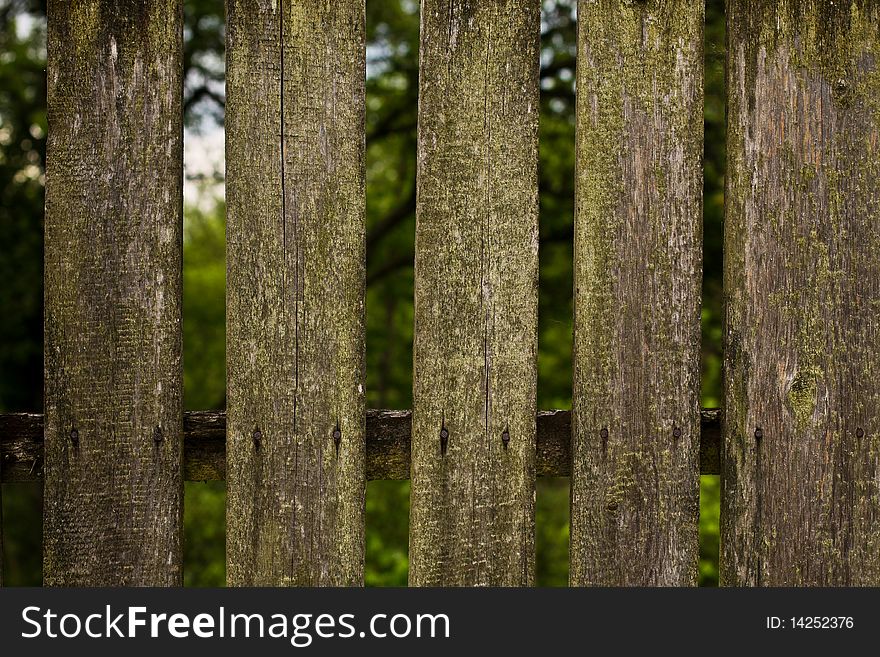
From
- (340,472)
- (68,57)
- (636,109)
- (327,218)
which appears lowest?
(340,472)

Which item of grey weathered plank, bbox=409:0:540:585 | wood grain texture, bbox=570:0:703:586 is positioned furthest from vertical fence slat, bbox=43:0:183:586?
wood grain texture, bbox=570:0:703:586

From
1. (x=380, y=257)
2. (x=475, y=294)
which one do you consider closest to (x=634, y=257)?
(x=475, y=294)

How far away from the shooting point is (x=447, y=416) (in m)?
1.65

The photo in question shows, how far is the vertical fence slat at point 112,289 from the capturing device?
5.28 feet

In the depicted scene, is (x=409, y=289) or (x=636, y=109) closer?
(x=636, y=109)

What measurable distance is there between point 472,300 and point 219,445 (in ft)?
2.06

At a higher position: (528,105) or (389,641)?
(528,105)

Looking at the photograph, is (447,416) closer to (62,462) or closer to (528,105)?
(528,105)

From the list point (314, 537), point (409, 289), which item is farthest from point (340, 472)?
point (409, 289)

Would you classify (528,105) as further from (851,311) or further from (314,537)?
(314,537)

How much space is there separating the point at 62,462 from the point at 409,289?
376 centimetres

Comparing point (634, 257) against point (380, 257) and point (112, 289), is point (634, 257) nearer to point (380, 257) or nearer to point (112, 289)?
point (112, 289)

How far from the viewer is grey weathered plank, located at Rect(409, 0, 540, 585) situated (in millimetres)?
1620

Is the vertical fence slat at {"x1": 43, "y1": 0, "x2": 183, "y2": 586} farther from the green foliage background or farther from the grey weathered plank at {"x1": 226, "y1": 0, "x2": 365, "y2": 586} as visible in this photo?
the green foliage background
